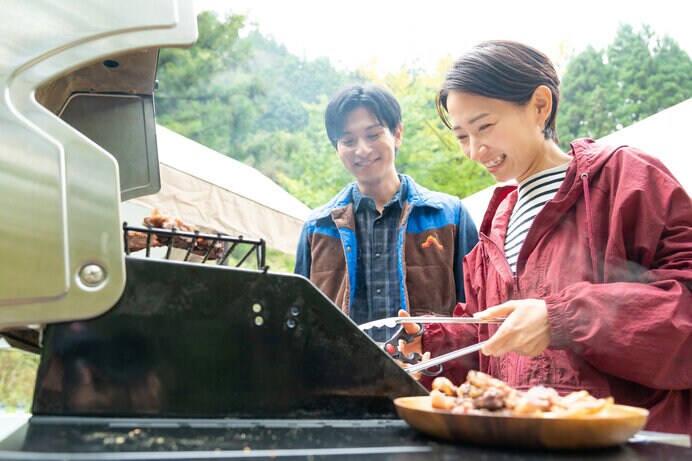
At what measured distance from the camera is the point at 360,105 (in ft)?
10.5

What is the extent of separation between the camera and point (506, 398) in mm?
1083

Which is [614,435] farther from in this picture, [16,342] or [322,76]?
[322,76]

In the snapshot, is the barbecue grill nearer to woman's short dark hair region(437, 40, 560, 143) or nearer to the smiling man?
woman's short dark hair region(437, 40, 560, 143)

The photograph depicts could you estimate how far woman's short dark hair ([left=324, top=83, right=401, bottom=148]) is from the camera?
318 centimetres

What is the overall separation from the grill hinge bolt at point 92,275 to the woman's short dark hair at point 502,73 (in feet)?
4.29

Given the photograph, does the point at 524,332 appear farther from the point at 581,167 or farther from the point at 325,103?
the point at 325,103

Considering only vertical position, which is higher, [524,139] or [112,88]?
[112,88]

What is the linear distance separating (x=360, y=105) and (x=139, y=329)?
87.3 inches

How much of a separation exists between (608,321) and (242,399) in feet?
2.57

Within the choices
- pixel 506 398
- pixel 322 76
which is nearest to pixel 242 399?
pixel 506 398

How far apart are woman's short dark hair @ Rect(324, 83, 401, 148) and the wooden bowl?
229 cm

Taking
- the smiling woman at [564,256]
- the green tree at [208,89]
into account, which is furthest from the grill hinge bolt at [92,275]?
the green tree at [208,89]

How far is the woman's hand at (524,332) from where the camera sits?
1.45m

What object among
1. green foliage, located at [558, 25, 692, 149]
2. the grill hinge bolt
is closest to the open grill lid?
the grill hinge bolt
